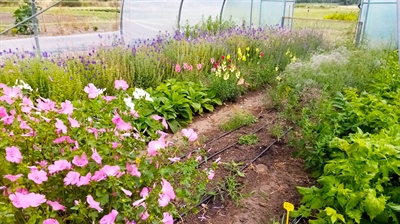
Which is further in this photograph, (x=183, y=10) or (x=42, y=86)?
(x=183, y=10)

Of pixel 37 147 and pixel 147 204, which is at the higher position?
pixel 37 147

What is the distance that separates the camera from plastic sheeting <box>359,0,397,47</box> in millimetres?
7518

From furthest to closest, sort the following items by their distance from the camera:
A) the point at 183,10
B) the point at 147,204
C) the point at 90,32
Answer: the point at 183,10 → the point at 90,32 → the point at 147,204

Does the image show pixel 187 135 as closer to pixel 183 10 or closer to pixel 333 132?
pixel 333 132

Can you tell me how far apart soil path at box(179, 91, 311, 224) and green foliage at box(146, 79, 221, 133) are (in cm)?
16

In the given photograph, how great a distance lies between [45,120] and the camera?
132 cm

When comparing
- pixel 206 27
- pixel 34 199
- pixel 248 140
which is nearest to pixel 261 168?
pixel 248 140

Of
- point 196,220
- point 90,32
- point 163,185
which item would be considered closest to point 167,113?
point 196,220

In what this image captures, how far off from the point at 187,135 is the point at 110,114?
1.20 feet

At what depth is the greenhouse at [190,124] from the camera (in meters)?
1.23

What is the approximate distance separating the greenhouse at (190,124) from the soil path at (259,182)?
0.01m

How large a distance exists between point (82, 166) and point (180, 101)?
2.67 metres

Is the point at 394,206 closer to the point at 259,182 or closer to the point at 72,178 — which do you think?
the point at 259,182

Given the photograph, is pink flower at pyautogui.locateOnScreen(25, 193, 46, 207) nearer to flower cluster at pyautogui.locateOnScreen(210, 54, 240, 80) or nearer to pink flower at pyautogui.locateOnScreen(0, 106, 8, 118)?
pink flower at pyautogui.locateOnScreen(0, 106, 8, 118)
